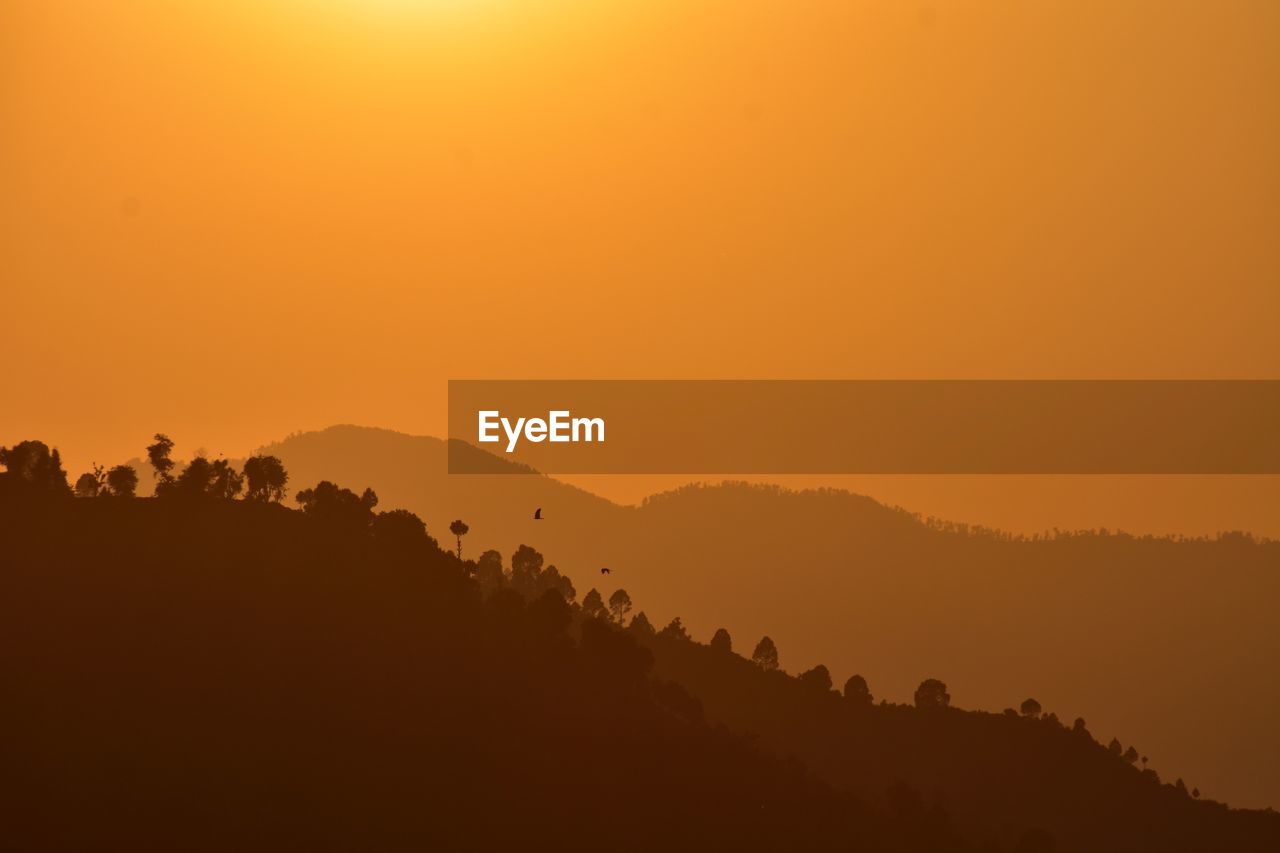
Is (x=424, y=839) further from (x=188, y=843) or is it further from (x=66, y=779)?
(x=66, y=779)

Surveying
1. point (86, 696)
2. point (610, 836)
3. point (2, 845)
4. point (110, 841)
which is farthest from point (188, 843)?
point (610, 836)

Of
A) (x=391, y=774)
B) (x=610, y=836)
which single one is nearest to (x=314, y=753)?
(x=391, y=774)

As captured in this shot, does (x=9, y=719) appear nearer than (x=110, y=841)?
No

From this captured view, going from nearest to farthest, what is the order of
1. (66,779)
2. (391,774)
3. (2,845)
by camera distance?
(2,845), (66,779), (391,774)

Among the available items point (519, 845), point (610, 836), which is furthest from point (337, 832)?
point (610, 836)

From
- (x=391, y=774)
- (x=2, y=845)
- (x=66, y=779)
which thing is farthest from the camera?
(x=391, y=774)

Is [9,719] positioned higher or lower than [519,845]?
higher

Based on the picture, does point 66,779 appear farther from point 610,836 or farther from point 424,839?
point 610,836

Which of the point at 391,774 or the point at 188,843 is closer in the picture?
the point at 188,843

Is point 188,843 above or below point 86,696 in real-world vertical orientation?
below
